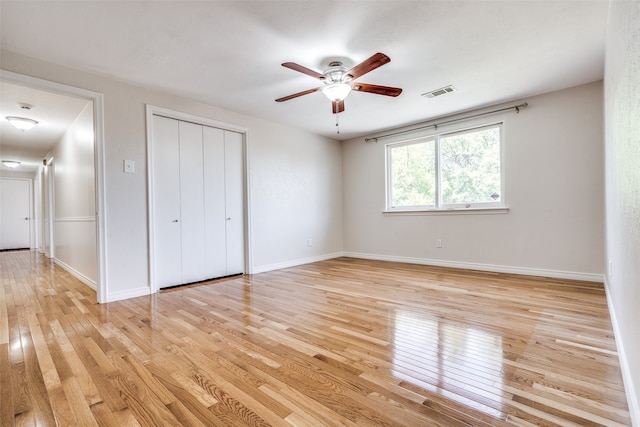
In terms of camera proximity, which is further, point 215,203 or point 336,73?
point 215,203

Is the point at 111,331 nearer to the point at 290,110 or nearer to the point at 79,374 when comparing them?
the point at 79,374

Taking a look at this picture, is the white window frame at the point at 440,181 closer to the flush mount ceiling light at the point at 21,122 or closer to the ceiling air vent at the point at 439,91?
the ceiling air vent at the point at 439,91

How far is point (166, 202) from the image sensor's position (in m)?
3.49

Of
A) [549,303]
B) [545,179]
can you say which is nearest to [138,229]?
[549,303]

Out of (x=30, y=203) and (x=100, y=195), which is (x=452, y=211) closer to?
(x=100, y=195)

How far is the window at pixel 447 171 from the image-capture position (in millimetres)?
4039

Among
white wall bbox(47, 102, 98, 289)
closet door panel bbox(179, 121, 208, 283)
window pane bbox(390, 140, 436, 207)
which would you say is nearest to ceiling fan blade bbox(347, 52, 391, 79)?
closet door panel bbox(179, 121, 208, 283)

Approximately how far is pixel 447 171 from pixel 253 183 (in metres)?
2.93

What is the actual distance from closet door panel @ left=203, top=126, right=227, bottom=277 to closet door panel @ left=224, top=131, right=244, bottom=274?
64mm

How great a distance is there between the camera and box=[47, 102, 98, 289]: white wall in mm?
3525

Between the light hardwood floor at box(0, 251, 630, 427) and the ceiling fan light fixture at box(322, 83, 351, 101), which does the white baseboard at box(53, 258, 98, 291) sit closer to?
the light hardwood floor at box(0, 251, 630, 427)

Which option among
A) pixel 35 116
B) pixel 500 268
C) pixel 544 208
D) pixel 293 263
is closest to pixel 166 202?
pixel 293 263

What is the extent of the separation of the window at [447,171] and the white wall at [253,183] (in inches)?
49.3


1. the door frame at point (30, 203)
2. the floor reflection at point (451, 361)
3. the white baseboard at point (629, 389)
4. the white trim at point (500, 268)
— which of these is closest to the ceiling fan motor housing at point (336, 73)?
the floor reflection at point (451, 361)
